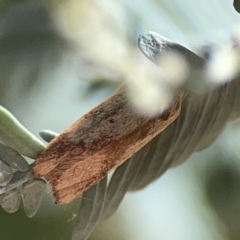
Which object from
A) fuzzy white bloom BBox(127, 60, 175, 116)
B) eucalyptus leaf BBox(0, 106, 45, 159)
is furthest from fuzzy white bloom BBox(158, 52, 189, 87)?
eucalyptus leaf BBox(0, 106, 45, 159)

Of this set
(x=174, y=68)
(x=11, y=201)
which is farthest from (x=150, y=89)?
(x=11, y=201)

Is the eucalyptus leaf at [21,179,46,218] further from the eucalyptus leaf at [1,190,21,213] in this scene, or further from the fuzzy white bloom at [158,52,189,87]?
the fuzzy white bloom at [158,52,189,87]

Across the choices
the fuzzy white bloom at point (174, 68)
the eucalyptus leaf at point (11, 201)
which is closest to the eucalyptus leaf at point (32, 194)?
the eucalyptus leaf at point (11, 201)

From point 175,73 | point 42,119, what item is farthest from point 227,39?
point 42,119

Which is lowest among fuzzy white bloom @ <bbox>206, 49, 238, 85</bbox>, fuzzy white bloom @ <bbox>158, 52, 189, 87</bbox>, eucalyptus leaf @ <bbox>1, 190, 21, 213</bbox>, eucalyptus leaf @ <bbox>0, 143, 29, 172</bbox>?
fuzzy white bloom @ <bbox>206, 49, 238, 85</bbox>

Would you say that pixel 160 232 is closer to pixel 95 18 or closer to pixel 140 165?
pixel 140 165
